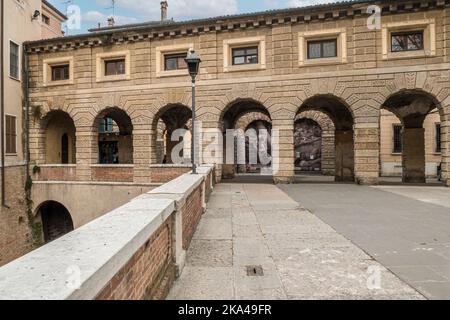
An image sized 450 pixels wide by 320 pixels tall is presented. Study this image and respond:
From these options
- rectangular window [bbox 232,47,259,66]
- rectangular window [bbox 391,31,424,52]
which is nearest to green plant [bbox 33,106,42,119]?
rectangular window [bbox 232,47,259,66]

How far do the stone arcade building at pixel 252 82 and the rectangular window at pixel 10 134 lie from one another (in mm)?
1250

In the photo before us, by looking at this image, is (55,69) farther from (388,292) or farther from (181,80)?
(388,292)

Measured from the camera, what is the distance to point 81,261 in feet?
6.61

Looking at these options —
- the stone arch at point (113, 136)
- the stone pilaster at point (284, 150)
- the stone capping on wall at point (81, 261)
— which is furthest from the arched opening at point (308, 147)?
the stone capping on wall at point (81, 261)

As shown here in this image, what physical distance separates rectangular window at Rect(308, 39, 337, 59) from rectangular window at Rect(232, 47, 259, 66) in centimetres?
288

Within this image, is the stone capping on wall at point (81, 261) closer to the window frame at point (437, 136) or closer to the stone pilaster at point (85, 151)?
the stone pilaster at point (85, 151)

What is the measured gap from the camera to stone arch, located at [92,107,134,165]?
19.3 m

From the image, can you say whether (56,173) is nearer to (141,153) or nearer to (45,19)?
(141,153)

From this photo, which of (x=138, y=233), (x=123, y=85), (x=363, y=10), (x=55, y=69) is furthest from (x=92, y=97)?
(x=138, y=233)

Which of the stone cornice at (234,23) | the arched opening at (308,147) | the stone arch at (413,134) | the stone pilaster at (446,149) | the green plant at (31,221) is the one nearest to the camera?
the stone pilaster at (446,149)

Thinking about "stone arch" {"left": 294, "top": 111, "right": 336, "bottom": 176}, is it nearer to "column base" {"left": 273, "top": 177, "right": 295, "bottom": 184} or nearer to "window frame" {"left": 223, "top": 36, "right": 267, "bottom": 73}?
"column base" {"left": 273, "top": 177, "right": 295, "bottom": 184}

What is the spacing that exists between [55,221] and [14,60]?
1017 centimetres

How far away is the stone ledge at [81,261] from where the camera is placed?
1.64 meters

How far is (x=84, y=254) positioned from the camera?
85.0 inches
